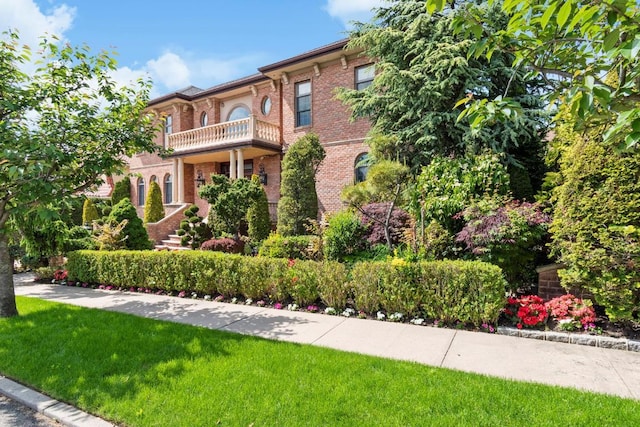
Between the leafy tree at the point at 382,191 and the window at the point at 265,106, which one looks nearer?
the leafy tree at the point at 382,191

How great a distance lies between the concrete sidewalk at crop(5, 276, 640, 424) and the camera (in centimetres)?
369

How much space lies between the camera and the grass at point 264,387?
2902 millimetres

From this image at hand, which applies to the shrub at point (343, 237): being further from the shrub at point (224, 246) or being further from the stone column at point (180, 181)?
the stone column at point (180, 181)

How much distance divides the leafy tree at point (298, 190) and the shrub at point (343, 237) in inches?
99.7

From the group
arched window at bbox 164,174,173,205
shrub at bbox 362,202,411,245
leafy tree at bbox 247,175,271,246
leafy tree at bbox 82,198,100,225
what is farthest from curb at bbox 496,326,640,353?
leafy tree at bbox 82,198,100,225

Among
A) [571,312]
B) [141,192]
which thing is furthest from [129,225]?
[141,192]

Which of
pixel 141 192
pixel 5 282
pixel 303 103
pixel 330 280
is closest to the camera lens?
pixel 5 282

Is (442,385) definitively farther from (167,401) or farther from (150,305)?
(150,305)

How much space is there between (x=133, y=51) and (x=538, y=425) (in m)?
8.01

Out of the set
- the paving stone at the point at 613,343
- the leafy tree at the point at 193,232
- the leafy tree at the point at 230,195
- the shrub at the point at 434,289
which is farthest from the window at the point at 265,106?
the paving stone at the point at 613,343

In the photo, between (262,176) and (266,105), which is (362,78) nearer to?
(266,105)

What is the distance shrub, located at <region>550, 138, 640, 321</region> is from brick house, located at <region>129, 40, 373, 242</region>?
891 cm

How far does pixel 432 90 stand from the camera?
9.22 m

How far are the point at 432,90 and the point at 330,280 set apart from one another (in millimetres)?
6032
